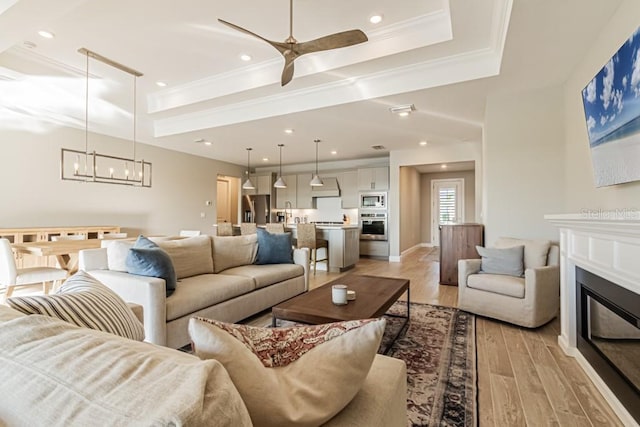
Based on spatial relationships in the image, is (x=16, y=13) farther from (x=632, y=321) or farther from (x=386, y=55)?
(x=632, y=321)

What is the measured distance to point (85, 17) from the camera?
313cm

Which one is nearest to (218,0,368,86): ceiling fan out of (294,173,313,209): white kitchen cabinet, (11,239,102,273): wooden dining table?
(11,239,102,273): wooden dining table

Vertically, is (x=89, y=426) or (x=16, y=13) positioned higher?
(x=16, y=13)

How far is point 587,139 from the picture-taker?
303 cm

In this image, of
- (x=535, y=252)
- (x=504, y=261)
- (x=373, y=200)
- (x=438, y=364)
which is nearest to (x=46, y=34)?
(x=438, y=364)

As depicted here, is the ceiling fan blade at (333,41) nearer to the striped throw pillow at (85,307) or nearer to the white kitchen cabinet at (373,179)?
the striped throw pillow at (85,307)

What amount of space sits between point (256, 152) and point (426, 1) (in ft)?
17.3

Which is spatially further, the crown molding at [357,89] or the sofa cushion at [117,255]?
the crown molding at [357,89]

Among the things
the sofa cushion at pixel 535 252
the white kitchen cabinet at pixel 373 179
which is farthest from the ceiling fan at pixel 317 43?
the white kitchen cabinet at pixel 373 179

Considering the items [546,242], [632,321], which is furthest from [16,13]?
[546,242]

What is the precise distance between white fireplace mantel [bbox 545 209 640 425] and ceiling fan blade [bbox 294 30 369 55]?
2002 millimetres

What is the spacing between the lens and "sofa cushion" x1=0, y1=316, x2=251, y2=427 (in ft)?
1.52

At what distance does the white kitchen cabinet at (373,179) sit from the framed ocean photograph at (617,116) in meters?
5.12

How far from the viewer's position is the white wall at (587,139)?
228 centimetres
